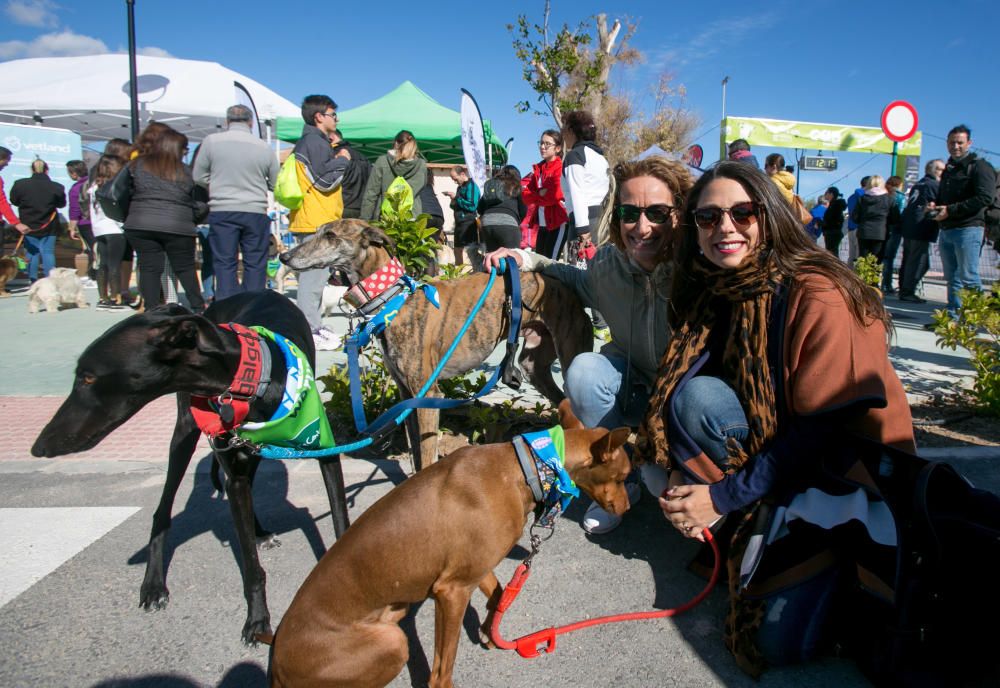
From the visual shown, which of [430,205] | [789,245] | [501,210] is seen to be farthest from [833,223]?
[789,245]

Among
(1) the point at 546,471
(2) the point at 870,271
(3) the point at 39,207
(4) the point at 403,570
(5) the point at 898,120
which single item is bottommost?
(4) the point at 403,570

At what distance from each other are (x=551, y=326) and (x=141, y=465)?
286 centimetres

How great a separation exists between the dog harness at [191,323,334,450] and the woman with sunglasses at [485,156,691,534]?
127 centimetres

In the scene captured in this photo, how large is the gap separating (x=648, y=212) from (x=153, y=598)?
9.06ft

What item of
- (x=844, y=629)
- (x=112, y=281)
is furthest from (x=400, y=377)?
(x=112, y=281)

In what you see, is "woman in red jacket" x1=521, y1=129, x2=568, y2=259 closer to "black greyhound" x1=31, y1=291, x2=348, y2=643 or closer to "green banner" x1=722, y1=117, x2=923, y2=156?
"black greyhound" x1=31, y1=291, x2=348, y2=643

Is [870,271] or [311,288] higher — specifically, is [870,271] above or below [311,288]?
above

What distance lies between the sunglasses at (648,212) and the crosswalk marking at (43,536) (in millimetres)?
3104

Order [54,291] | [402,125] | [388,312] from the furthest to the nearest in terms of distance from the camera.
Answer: [402,125] < [54,291] < [388,312]

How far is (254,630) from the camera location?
86.0 inches

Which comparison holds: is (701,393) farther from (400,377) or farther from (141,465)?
(141,465)

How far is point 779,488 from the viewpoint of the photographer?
202 cm

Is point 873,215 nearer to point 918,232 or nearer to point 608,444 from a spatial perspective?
point 918,232

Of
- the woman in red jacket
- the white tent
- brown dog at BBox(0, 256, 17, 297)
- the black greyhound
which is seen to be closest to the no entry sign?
the woman in red jacket
